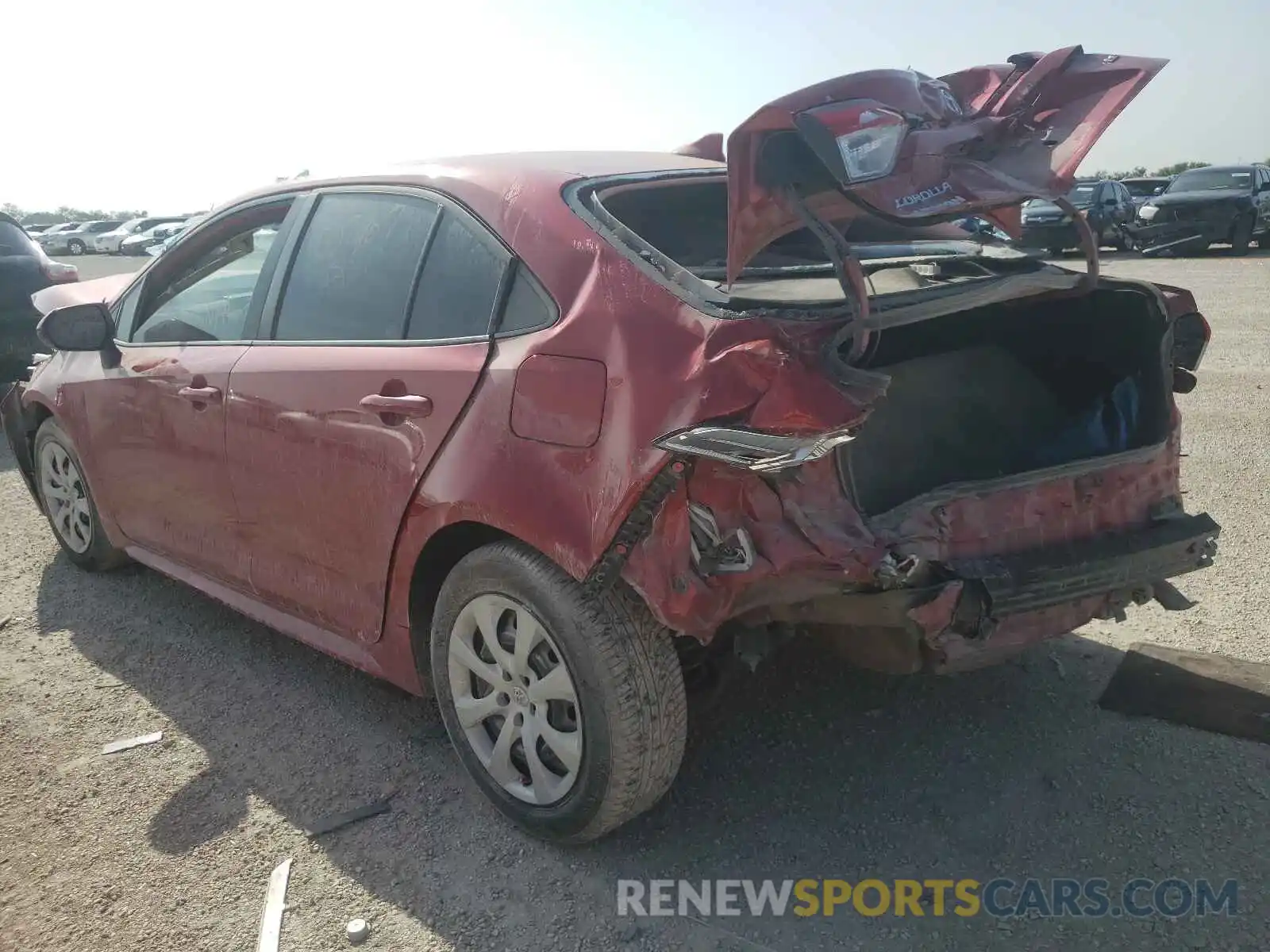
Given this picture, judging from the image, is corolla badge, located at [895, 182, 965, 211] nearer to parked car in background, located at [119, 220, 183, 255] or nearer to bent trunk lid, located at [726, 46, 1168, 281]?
bent trunk lid, located at [726, 46, 1168, 281]

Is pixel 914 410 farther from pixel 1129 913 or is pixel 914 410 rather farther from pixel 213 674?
pixel 213 674

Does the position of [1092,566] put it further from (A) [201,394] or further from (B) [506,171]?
(A) [201,394]

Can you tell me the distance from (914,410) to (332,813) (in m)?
2.04

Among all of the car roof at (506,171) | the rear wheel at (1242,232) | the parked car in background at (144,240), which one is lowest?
the parked car in background at (144,240)

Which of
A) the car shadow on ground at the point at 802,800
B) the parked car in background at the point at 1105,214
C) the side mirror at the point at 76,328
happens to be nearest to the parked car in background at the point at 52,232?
the parked car in background at the point at 1105,214

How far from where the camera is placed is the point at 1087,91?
2393mm

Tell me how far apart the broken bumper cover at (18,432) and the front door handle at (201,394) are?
1.94 meters

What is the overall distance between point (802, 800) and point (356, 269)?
2.08 metres

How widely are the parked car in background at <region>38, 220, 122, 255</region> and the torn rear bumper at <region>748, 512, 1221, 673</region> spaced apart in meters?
47.3

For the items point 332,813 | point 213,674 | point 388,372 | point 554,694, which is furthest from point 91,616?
point 554,694

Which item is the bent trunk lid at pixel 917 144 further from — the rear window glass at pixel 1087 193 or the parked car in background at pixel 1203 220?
the rear window glass at pixel 1087 193

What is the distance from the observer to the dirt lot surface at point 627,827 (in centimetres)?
249

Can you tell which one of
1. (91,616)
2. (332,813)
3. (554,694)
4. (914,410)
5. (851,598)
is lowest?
(91,616)

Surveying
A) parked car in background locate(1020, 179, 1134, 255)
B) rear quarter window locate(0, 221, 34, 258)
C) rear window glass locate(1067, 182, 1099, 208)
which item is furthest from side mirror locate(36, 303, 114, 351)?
rear window glass locate(1067, 182, 1099, 208)
